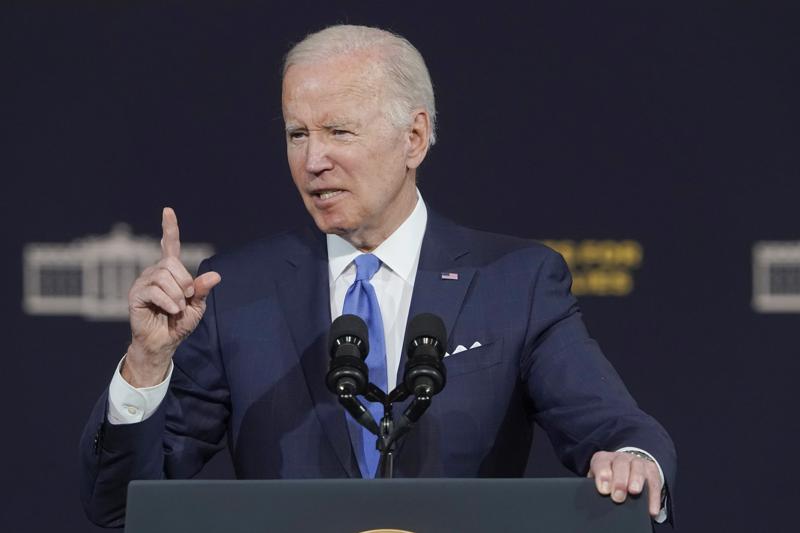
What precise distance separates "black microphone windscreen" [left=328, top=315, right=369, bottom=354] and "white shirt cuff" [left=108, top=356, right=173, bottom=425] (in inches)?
11.8

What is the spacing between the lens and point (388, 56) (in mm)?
2094

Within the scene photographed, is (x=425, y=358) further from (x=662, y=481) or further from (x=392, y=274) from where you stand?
(x=392, y=274)

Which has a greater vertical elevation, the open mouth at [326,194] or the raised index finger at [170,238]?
the open mouth at [326,194]

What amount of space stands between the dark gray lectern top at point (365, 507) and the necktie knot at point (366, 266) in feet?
2.13

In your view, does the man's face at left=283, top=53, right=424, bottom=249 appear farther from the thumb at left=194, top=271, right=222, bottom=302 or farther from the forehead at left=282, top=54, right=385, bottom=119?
the thumb at left=194, top=271, right=222, bottom=302

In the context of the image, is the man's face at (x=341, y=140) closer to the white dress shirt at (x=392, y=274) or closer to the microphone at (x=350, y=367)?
the white dress shirt at (x=392, y=274)

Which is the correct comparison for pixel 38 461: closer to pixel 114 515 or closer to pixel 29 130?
pixel 29 130

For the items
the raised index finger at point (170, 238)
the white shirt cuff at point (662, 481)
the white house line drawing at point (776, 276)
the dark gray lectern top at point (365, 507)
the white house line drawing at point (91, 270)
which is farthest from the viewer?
the white house line drawing at point (91, 270)

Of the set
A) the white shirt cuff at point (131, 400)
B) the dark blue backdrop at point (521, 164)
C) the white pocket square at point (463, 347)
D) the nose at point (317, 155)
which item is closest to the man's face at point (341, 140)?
the nose at point (317, 155)

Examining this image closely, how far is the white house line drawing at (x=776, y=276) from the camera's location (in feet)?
10.5

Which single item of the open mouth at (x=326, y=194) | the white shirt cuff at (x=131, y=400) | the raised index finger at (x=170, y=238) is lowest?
the white shirt cuff at (x=131, y=400)

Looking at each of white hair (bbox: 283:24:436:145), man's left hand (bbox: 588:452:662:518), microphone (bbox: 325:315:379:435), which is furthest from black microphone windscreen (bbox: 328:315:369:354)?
white hair (bbox: 283:24:436:145)

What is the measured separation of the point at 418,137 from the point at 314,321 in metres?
0.34

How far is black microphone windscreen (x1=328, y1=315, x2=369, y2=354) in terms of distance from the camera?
5.44 ft
